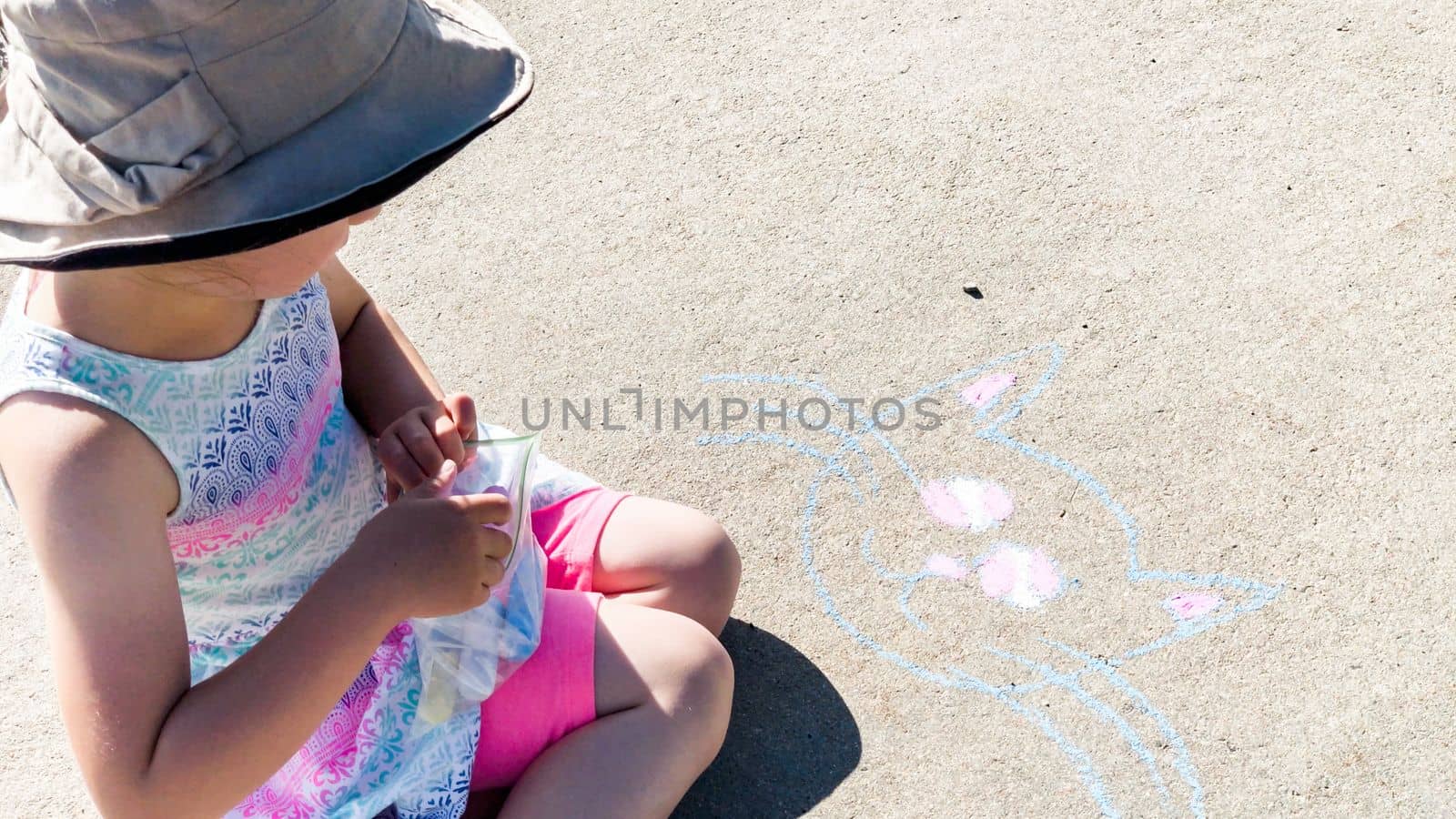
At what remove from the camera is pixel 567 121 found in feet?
9.48

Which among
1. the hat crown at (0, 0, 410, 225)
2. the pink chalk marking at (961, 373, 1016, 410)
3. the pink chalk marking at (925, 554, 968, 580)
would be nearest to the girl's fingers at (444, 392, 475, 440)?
the hat crown at (0, 0, 410, 225)

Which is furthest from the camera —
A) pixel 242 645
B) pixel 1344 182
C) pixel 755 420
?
pixel 1344 182

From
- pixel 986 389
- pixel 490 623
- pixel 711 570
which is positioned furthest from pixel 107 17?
pixel 986 389

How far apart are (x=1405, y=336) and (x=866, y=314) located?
911mm

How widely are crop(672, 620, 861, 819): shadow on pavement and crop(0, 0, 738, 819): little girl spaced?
198 millimetres

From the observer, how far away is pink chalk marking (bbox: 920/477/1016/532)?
2104 millimetres

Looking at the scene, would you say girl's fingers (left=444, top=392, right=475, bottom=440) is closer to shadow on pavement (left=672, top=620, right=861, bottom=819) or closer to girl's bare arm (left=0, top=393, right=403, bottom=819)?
girl's bare arm (left=0, top=393, right=403, bottom=819)

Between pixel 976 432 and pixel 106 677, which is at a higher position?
pixel 106 677

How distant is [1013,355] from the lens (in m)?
2.32

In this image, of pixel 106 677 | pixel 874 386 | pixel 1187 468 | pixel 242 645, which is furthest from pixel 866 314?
pixel 106 677

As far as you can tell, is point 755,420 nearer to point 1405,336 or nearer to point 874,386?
point 874,386

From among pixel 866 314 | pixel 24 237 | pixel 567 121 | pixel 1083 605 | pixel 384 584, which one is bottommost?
pixel 1083 605

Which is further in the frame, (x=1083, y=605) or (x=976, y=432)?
(x=976, y=432)

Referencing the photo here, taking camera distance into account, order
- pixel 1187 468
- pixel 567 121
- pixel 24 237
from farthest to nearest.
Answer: pixel 567 121, pixel 1187 468, pixel 24 237
